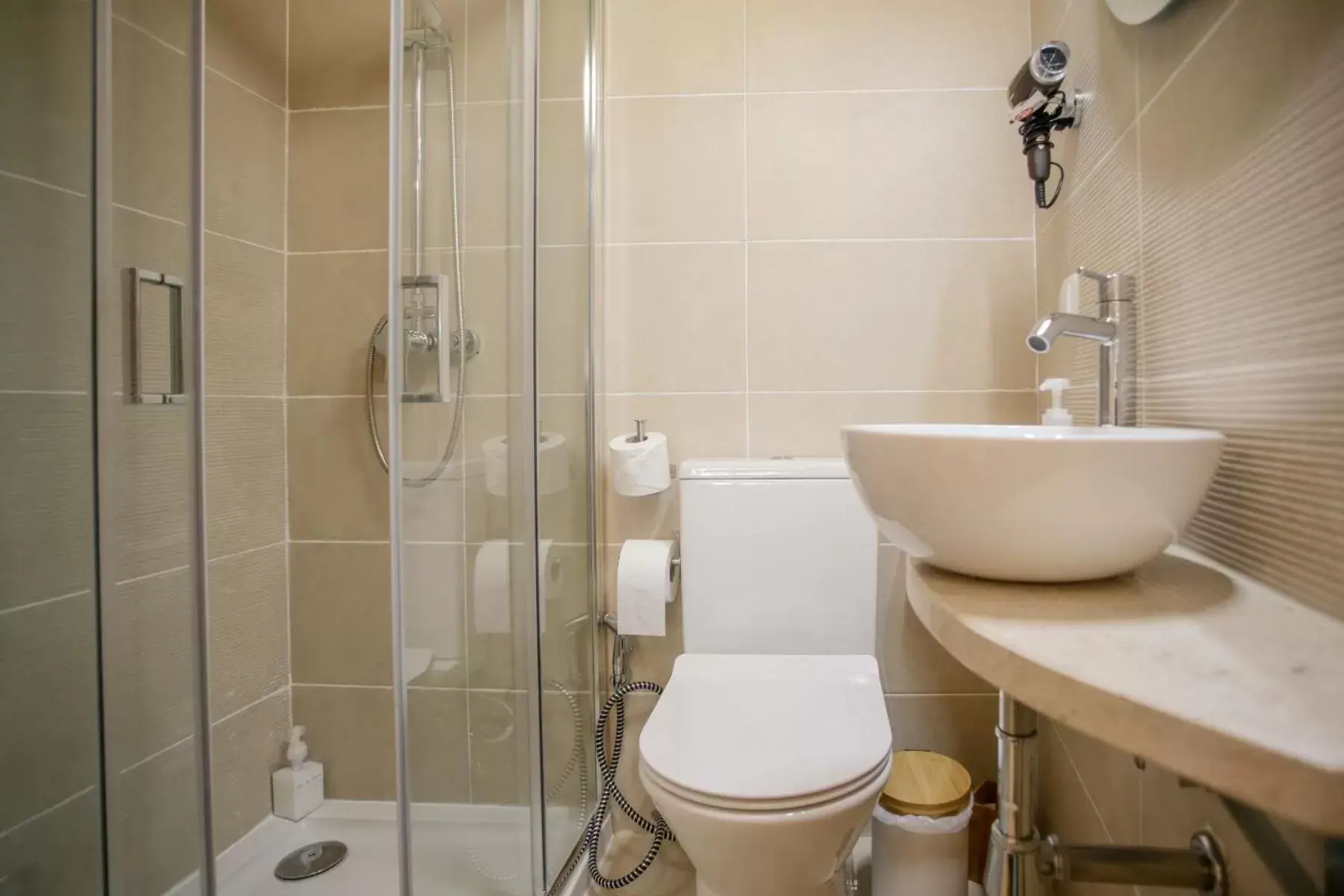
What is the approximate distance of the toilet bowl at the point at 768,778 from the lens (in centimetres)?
85

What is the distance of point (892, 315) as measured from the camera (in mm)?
1480

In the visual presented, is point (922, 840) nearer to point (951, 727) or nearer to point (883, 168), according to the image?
point (951, 727)

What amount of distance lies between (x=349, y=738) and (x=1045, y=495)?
65.4 inches

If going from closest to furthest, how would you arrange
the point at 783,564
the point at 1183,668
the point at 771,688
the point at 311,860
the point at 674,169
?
the point at 1183,668 < the point at 771,688 < the point at 783,564 < the point at 311,860 < the point at 674,169

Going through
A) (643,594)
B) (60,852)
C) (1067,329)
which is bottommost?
(60,852)

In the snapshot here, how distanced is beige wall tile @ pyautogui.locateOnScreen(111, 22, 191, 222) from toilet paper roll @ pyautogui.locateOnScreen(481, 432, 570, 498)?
57 cm

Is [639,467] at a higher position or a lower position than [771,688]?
higher

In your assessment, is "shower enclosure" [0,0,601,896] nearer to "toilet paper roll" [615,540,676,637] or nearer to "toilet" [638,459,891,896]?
"toilet paper roll" [615,540,676,637]

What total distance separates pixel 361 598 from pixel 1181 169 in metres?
1.74

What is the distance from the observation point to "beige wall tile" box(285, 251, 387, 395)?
1.53 m

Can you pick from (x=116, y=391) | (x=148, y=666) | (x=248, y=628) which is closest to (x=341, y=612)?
(x=248, y=628)

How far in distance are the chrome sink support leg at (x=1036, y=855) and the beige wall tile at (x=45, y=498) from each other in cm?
116

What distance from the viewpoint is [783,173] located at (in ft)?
4.91

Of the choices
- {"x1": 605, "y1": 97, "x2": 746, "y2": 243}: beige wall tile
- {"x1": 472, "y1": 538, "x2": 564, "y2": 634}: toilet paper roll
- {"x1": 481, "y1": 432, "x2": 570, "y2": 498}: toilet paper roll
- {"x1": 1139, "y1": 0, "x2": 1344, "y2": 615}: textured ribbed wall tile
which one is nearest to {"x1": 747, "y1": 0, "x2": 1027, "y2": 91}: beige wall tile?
{"x1": 605, "y1": 97, "x2": 746, "y2": 243}: beige wall tile
